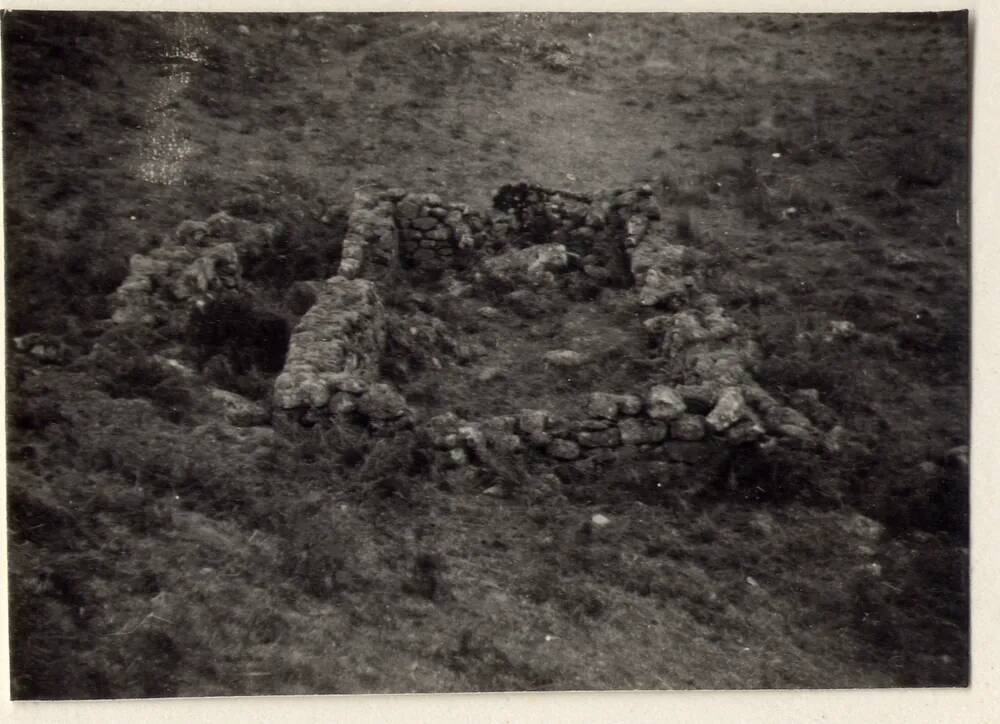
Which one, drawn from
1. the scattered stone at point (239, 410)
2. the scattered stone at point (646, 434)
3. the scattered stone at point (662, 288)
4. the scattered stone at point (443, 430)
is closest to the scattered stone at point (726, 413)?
the scattered stone at point (646, 434)

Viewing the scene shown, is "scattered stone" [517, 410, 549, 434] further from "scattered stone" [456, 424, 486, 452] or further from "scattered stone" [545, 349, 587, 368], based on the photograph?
"scattered stone" [545, 349, 587, 368]

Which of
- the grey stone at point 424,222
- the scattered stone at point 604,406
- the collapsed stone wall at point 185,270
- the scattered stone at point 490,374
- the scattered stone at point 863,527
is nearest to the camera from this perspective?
the scattered stone at point 863,527

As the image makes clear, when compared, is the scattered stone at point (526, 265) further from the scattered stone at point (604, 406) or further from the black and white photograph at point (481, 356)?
the scattered stone at point (604, 406)

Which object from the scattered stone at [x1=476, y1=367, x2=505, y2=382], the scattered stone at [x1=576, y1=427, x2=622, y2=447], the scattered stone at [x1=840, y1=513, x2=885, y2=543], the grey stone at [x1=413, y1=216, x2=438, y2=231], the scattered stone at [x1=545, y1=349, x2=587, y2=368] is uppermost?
the grey stone at [x1=413, y1=216, x2=438, y2=231]

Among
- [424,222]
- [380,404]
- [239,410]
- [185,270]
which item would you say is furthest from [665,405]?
[185,270]

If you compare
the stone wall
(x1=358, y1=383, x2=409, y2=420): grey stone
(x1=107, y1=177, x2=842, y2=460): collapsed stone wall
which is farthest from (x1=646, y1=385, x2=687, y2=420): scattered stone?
the stone wall

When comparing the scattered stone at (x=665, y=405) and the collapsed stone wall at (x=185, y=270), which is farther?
the collapsed stone wall at (x=185, y=270)

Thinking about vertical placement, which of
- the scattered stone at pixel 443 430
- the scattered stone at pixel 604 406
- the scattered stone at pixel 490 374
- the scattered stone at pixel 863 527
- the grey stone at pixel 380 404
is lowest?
the scattered stone at pixel 863 527
